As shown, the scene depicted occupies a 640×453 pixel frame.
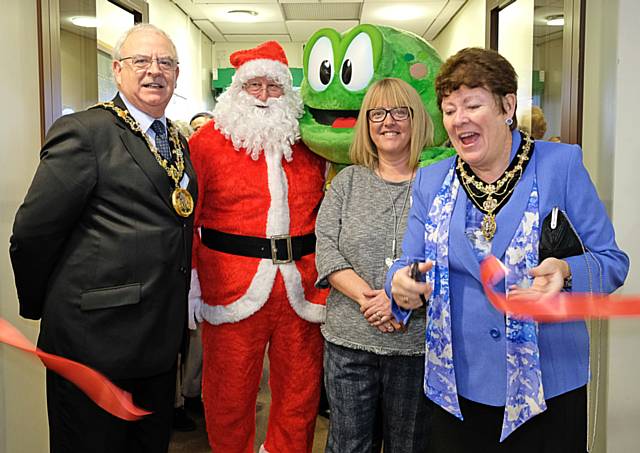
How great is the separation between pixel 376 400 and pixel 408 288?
0.58 metres

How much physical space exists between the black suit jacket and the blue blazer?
31.4 inches

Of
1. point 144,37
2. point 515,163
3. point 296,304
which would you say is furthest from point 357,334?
point 144,37

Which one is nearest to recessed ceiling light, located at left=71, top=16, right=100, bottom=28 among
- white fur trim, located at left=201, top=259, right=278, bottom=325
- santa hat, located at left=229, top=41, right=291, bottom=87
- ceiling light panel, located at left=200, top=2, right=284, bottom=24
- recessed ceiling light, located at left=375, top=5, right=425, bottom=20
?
santa hat, located at left=229, top=41, right=291, bottom=87

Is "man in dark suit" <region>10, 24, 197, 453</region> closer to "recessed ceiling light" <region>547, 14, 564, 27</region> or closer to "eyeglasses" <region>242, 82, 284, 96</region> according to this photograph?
"eyeglasses" <region>242, 82, 284, 96</region>

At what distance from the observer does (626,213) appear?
7.20 feet

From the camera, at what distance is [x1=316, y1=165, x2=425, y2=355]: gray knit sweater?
1.87 metres

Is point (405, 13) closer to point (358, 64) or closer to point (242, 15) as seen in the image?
point (242, 15)

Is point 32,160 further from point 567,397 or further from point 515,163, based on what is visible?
point 567,397

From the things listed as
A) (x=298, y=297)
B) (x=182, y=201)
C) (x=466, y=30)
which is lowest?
(x=298, y=297)

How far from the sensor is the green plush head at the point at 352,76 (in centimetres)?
222

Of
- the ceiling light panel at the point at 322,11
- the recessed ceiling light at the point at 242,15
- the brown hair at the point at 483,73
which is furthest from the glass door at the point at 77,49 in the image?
the recessed ceiling light at the point at 242,15

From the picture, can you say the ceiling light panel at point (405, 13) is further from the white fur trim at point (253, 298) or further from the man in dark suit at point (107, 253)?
the man in dark suit at point (107, 253)

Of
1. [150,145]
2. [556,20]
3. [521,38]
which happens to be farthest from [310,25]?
[150,145]

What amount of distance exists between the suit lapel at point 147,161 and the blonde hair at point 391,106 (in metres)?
0.59
